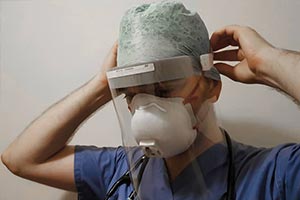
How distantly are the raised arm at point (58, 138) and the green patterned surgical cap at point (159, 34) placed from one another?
26 cm

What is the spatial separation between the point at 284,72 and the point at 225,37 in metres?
0.23

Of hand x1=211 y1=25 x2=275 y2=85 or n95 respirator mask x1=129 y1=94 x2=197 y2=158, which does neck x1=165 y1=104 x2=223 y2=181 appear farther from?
hand x1=211 y1=25 x2=275 y2=85

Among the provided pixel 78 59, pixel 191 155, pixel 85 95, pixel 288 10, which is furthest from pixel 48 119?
pixel 288 10

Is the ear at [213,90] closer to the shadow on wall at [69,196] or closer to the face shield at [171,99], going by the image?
the face shield at [171,99]

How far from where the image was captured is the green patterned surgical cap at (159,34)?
0.89 metres

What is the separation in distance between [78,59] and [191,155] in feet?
1.92

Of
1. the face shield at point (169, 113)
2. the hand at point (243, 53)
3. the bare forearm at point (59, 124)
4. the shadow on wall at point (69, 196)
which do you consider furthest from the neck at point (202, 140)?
the shadow on wall at point (69, 196)

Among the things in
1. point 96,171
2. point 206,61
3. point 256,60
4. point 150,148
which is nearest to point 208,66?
point 206,61

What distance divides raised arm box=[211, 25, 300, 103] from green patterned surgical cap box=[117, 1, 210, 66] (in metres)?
0.12

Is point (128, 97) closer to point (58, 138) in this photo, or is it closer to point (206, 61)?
point (206, 61)

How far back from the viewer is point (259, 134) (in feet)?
3.92

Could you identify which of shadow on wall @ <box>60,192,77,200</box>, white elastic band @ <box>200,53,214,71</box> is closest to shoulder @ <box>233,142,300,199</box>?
white elastic band @ <box>200,53,214,71</box>

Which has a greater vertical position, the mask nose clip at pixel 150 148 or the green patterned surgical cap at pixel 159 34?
the green patterned surgical cap at pixel 159 34

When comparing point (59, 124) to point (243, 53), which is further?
point (59, 124)
